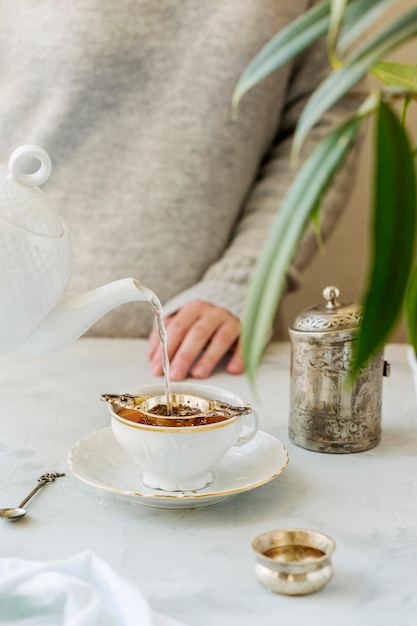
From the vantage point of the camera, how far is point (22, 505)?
2.52 ft

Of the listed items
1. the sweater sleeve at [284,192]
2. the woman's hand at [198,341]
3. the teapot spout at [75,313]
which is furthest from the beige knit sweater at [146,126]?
the teapot spout at [75,313]

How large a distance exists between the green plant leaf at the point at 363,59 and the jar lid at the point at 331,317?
1.44 feet

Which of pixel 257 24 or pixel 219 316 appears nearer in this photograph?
pixel 219 316

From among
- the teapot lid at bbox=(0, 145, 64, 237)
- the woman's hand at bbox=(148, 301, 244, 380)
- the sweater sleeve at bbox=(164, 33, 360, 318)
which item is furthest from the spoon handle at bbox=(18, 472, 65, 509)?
the sweater sleeve at bbox=(164, 33, 360, 318)

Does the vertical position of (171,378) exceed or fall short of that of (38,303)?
it falls short

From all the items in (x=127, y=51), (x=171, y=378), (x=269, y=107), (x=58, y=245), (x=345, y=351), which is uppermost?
(x=127, y=51)

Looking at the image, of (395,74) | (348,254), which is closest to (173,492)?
(395,74)

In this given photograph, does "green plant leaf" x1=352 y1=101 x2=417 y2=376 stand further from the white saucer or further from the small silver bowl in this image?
the white saucer

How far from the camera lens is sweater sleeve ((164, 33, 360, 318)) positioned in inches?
57.9

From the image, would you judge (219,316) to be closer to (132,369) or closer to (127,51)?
(132,369)

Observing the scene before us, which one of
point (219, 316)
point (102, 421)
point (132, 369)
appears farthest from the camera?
point (219, 316)

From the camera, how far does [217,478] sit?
0.81 m

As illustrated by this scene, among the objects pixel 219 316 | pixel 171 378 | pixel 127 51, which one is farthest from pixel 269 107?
pixel 171 378

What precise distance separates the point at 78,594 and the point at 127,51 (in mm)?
1117
